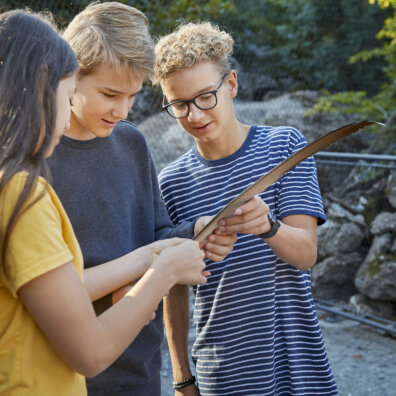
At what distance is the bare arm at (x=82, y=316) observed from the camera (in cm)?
107

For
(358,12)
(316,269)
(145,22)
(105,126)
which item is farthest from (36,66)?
(358,12)

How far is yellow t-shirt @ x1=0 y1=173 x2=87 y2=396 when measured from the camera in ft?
3.46

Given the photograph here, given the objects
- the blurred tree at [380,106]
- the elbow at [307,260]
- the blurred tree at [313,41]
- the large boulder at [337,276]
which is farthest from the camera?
the blurred tree at [313,41]

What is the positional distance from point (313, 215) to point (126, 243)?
624 millimetres

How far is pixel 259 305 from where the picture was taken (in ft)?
6.15

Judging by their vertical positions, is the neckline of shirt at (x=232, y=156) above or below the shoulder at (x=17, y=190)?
below

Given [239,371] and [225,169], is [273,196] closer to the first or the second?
[225,169]

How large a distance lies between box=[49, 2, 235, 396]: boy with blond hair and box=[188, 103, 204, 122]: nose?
315 millimetres

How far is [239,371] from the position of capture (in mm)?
1872

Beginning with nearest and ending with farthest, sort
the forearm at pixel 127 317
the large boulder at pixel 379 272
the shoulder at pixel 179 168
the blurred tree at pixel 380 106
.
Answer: the forearm at pixel 127 317, the shoulder at pixel 179 168, the large boulder at pixel 379 272, the blurred tree at pixel 380 106

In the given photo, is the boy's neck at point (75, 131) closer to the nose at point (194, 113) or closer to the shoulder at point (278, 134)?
the nose at point (194, 113)

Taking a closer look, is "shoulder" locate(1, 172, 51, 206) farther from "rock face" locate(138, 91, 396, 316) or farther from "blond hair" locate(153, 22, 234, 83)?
"rock face" locate(138, 91, 396, 316)

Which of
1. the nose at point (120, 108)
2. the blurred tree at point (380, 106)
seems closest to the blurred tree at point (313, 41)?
the blurred tree at point (380, 106)

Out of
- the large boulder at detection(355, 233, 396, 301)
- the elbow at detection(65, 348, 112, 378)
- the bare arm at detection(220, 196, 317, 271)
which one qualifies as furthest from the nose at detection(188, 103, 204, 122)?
the large boulder at detection(355, 233, 396, 301)
